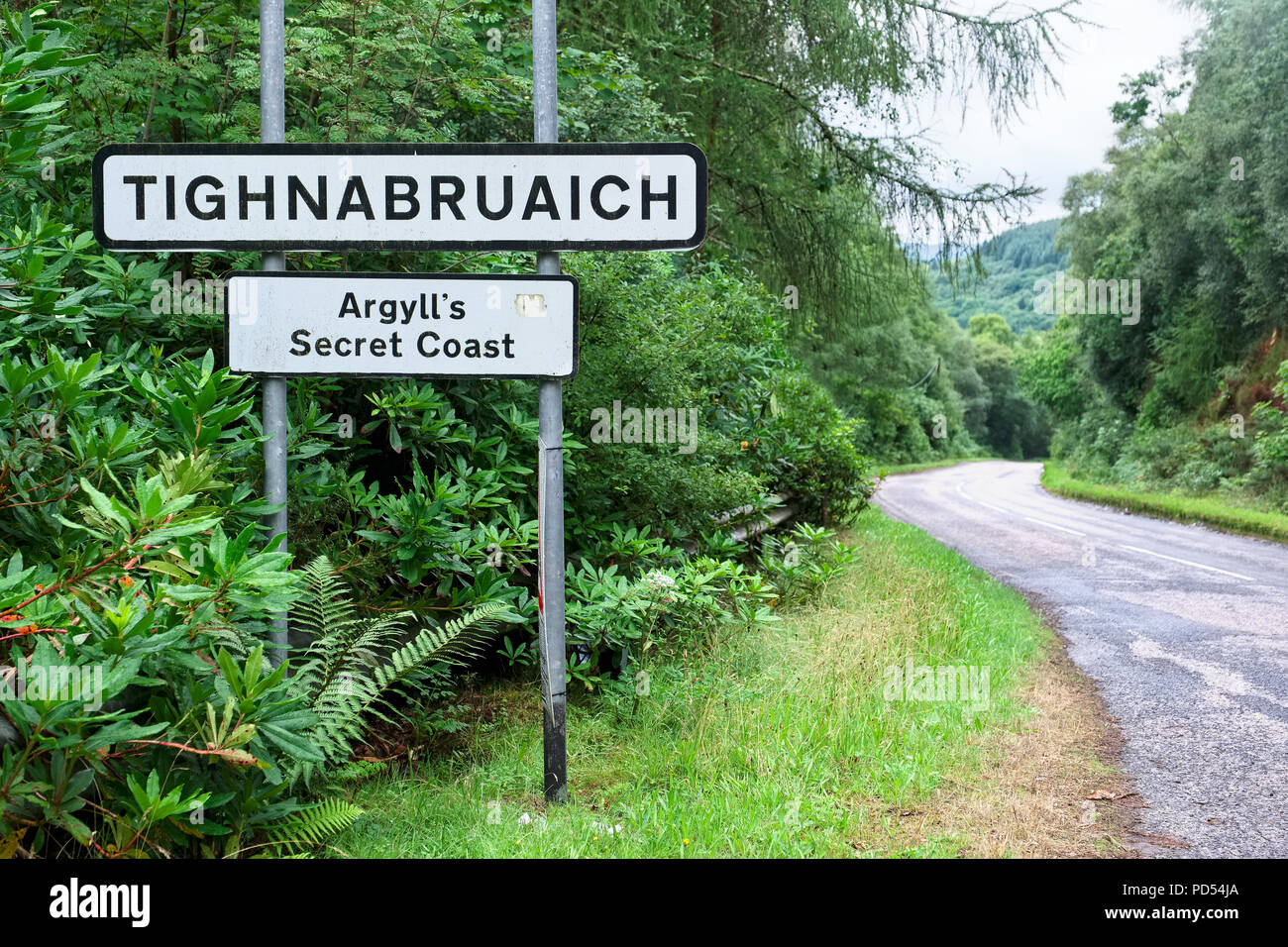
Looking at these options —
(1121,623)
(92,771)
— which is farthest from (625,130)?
(1121,623)

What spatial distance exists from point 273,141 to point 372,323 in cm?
72

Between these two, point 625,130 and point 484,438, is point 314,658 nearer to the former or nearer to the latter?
point 484,438

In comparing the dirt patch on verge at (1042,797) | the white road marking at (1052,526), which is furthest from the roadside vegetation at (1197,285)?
the dirt patch on verge at (1042,797)

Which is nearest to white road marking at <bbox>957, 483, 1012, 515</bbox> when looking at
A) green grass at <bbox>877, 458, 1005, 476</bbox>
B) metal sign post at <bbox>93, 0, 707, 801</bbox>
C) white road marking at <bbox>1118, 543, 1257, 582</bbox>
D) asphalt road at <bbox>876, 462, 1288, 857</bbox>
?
asphalt road at <bbox>876, 462, 1288, 857</bbox>

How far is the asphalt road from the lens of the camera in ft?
12.9

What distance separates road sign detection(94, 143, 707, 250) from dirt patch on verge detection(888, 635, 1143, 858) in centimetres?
240

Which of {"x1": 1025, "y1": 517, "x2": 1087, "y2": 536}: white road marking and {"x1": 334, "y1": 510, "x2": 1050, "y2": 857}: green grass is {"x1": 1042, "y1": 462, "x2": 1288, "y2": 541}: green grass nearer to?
{"x1": 1025, "y1": 517, "x2": 1087, "y2": 536}: white road marking

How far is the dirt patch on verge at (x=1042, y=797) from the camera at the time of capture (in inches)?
134

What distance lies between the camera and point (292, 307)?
128 inches

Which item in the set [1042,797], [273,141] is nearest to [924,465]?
[1042,797]

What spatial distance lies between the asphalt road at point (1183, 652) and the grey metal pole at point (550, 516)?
2242 millimetres

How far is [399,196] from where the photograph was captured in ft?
10.8

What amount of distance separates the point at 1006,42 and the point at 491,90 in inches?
246

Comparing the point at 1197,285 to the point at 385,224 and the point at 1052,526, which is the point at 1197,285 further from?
the point at 385,224
